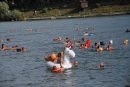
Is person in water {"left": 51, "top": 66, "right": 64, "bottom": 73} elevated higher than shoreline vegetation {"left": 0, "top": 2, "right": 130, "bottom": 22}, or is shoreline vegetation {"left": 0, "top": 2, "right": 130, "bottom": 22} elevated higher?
shoreline vegetation {"left": 0, "top": 2, "right": 130, "bottom": 22}

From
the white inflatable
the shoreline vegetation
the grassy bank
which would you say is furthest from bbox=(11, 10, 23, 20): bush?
the white inflatable

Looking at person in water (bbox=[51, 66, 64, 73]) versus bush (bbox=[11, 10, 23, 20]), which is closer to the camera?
person in water (bbox=[51, 66, 64, 73])

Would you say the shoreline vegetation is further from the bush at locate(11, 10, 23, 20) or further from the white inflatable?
the white inflatable

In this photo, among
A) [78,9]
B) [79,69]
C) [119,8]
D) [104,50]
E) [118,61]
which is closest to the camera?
[79,69]

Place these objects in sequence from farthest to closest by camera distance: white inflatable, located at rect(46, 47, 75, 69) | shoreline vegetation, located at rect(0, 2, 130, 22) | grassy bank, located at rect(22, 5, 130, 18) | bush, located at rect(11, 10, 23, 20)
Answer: bush, located at rect(11, 10, 23, 20)
shoreline vegetation, located at rect(0, 2, 130, 22)
grassy bank, located at rect(22, 5, 130, 18)
white inflatable, located at rect(46, 47, 75, 69)

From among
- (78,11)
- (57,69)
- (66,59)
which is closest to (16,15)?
(78,11)

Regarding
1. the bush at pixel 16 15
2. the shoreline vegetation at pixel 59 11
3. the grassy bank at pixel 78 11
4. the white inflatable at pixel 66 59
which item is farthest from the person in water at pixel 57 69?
the bush at pixel 16 15

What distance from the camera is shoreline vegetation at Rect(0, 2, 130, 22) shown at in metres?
111

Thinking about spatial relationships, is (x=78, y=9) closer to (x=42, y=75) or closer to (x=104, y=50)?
(x=104, y=50)

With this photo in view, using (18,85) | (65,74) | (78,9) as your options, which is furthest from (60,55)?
(78,9)

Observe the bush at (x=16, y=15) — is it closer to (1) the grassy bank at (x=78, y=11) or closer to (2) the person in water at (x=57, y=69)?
(1) the grassy bank at (x=78, y=11)

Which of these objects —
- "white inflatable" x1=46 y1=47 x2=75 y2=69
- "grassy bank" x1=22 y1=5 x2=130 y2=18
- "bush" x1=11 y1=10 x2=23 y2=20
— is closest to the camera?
"white inflatable" x1=46 y1=47 x2=75 y2=69

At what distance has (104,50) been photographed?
42.4 meters

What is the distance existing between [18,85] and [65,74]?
173 inches
